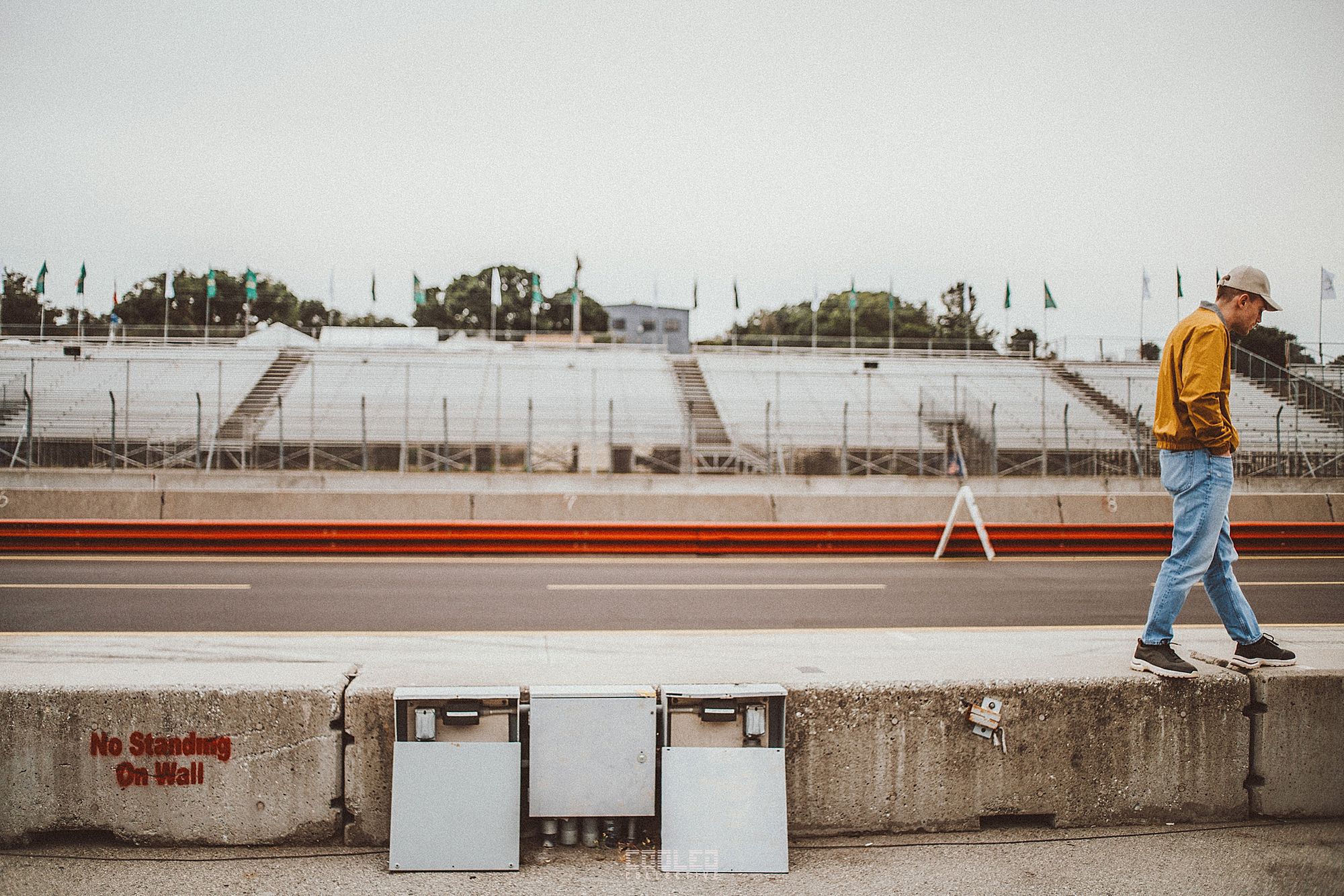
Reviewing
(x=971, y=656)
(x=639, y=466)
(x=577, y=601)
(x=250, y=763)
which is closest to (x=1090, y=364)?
(x=639, y=466)

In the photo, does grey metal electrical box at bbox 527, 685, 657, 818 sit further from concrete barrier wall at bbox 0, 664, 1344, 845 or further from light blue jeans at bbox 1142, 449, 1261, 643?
light blue jeans at bbox 1142, 449, 1261, 643

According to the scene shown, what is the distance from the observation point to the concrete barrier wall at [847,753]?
3.94 m

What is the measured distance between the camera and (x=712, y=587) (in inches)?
443

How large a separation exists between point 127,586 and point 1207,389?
35.3 feet

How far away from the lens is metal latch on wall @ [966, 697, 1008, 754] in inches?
165

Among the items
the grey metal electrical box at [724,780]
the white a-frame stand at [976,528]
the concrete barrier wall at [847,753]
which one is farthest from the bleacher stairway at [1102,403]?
the grey metal electrical box at [724,780]

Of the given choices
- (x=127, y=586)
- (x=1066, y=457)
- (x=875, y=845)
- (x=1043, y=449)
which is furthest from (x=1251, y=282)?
(x=1043, y=449)

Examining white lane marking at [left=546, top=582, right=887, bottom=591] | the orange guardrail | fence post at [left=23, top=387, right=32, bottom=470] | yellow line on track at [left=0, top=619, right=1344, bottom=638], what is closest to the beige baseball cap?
yellow line on track at [left=0, top=619, right=1344, bottom=638]

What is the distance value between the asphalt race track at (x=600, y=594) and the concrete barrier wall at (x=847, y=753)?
4363 mm

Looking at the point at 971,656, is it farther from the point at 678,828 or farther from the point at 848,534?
the point at 848,534

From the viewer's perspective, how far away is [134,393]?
1099 inches

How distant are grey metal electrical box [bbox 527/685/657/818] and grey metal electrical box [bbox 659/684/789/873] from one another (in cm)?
11

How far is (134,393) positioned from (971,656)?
28.9m

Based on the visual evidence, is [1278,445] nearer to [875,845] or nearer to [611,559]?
[611,559]
